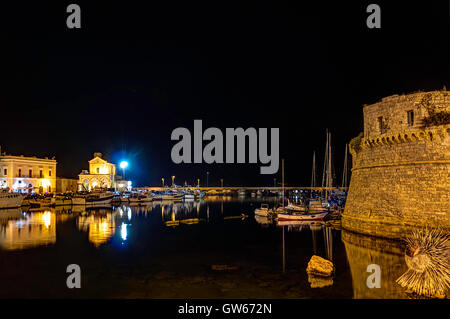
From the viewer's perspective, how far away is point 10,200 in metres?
43.1

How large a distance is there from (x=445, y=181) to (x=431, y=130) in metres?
2.76

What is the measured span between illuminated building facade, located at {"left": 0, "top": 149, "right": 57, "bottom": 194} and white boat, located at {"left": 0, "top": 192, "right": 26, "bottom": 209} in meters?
15.9

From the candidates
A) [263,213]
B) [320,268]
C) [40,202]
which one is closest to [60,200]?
[40,202]

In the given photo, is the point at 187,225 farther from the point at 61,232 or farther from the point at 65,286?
the point at 65,286

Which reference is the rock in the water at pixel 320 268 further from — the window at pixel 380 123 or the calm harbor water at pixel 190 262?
the window at pixel 380 123

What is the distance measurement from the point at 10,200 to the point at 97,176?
3711cm

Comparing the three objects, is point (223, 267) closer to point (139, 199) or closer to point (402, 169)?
point (402, 169)

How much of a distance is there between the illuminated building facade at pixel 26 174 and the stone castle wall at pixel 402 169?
59181 mm

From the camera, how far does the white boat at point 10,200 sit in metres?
42.1

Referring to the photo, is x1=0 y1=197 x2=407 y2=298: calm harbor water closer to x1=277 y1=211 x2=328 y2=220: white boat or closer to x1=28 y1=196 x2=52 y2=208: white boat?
x1=277 y1=211 x2=328 y2=220: white boat

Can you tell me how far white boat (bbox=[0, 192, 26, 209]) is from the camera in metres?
42.1

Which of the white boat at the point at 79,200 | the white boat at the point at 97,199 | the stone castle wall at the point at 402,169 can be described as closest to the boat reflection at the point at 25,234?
the stone castle wall at the point at 402,169
